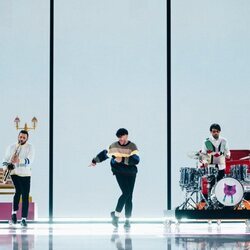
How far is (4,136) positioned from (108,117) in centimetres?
151

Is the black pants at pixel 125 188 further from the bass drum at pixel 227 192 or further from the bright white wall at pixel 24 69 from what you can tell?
the bright white wall at pixel 24 69

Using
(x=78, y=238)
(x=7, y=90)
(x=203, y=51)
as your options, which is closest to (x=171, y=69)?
(x=203, y=51)

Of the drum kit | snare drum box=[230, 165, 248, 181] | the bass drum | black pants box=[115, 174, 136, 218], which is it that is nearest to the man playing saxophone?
black pants box=[115, 174, 136, 218]

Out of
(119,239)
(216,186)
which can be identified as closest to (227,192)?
(216,186)

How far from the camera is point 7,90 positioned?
40.0 feet

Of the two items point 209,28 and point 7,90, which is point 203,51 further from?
point 7,90

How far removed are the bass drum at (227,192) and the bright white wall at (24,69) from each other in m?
3.04

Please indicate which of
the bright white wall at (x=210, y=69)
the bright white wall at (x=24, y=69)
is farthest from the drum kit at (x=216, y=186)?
the bright white wall at (x=24, y=69)

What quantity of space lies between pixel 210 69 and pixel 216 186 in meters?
2.67

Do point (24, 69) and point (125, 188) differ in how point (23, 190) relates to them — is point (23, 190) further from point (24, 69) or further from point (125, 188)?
point (24, 69)

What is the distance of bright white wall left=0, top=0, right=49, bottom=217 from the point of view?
39.7ft

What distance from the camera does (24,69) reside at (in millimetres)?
12211

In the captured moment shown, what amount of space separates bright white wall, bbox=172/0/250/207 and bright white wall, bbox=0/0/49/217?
6.15 ft

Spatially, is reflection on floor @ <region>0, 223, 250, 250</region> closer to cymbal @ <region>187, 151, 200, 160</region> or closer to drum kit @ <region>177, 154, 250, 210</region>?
drum kit @ <region>177, 154, 250, 210</region>
